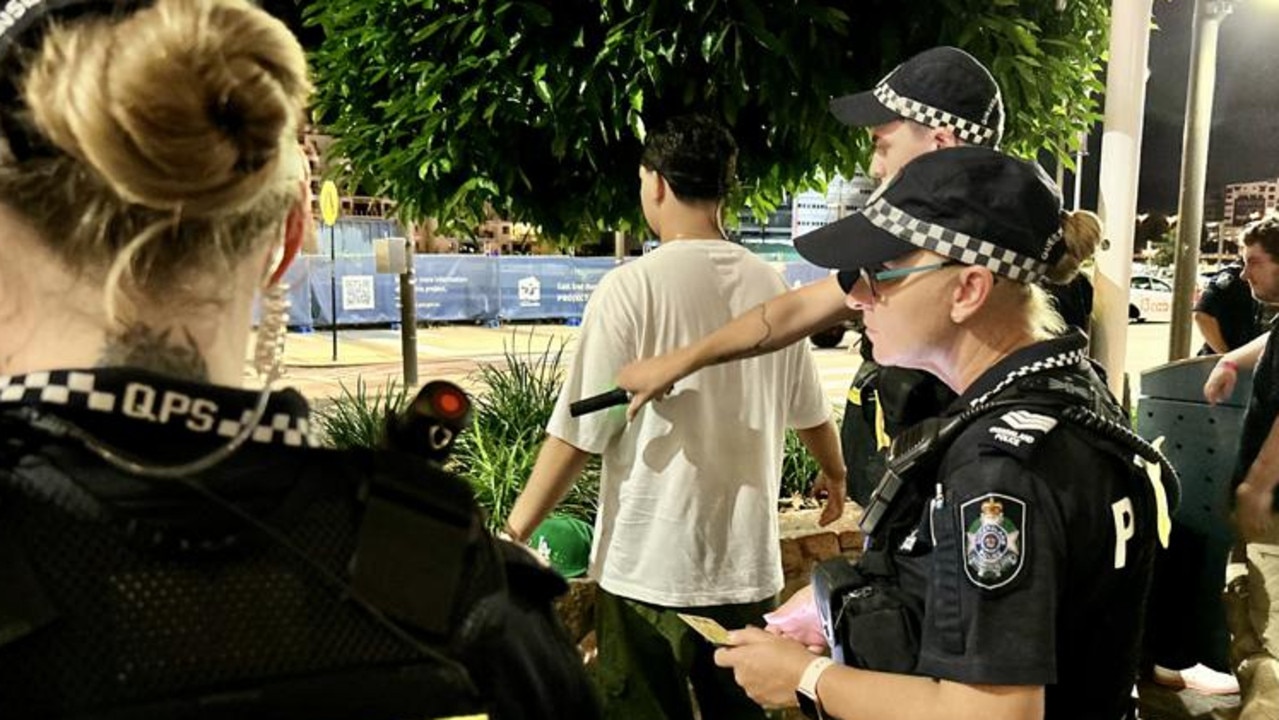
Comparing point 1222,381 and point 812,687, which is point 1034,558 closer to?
point 812,687

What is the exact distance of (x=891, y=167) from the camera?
320 centimetres

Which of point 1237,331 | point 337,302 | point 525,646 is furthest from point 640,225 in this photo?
point 337,302

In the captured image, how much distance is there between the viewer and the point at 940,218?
1.82 meters

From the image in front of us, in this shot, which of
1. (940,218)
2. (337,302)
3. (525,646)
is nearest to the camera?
(525,646)

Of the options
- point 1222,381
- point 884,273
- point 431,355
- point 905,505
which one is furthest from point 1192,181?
point 431,355

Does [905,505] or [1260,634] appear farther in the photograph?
[1260,634]

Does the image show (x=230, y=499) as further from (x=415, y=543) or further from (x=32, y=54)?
(x=32, y=54)

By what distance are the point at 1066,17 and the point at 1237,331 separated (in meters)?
3.78

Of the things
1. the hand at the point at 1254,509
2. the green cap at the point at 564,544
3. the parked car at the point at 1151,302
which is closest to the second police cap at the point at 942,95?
the green cap at the point at 564,544

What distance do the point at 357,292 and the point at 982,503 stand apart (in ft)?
62.2

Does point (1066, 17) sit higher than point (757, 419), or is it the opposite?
point (1066, 17)

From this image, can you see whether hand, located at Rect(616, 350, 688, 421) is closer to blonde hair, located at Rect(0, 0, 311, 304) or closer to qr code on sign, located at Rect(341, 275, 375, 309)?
blonde hair, located at Rect(0, 0, 311, 304)

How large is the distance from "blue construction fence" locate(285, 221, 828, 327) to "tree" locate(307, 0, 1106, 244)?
16.0 meters

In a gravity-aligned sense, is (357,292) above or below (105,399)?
above
